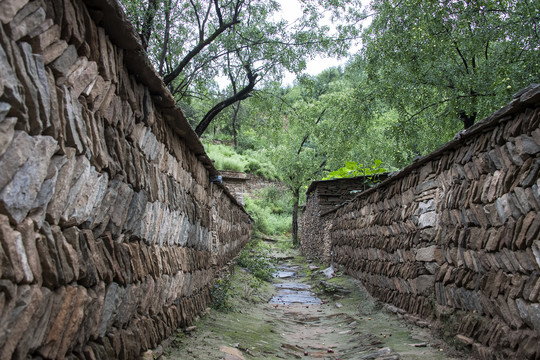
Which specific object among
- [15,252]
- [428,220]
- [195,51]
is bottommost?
[15,252]

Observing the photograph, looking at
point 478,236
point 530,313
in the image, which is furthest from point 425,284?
point 530,313

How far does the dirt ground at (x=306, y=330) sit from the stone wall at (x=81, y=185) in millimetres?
700

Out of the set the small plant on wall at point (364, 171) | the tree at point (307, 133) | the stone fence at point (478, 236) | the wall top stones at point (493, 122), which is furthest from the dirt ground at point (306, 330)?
the tree at point (307, 133)

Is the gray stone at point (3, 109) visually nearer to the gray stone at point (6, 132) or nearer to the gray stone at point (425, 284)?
the gray stone at point (6, 132)

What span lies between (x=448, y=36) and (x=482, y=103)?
5.83 ft

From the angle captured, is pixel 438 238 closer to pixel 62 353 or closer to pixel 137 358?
pixel 137 358

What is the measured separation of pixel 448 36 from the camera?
9.34 m

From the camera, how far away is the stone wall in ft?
5.02

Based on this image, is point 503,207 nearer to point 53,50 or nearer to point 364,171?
point 53,50

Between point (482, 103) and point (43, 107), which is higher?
point (482, 103)

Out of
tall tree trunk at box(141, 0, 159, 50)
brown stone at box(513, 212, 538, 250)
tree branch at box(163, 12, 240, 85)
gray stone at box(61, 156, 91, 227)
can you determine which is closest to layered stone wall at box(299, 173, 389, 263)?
tree branch at box(163, 12, 240, 85)

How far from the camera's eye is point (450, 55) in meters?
9.99

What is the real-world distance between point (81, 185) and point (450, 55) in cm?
982

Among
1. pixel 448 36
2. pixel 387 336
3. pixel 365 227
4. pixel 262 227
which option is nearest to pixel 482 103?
pixel 448 36
